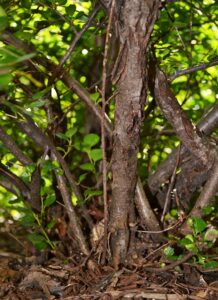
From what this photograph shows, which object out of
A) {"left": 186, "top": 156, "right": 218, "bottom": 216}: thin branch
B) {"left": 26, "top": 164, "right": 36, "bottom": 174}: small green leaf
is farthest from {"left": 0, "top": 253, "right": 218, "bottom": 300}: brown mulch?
{"left": 26, "top": 164, "right": 36, "bottom": 174}: small green leaf

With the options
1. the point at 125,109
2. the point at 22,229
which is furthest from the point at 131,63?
the point at 22,229

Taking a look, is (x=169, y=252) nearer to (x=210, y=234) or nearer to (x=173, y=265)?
(x=173, y=265)

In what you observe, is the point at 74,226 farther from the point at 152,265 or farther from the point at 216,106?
the point at 216,106

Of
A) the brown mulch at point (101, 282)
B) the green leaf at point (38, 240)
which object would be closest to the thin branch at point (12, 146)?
the green leaf at point (38, 240)

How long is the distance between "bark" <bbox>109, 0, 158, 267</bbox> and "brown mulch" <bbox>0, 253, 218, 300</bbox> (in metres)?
0.08

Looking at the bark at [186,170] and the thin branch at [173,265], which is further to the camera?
the bark at [186,170]

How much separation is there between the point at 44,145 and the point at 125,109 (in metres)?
0.31

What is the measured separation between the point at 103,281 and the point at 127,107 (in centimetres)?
44

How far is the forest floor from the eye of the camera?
37.9 inches

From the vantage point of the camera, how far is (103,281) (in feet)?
3.32

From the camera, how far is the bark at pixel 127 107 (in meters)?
0.79

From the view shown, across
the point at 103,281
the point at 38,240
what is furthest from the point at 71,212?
the point at 103,281

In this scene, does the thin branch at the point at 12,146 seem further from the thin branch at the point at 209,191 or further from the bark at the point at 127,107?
the thin branch at the point at 209,191

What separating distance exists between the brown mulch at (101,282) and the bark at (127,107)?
81 mm
